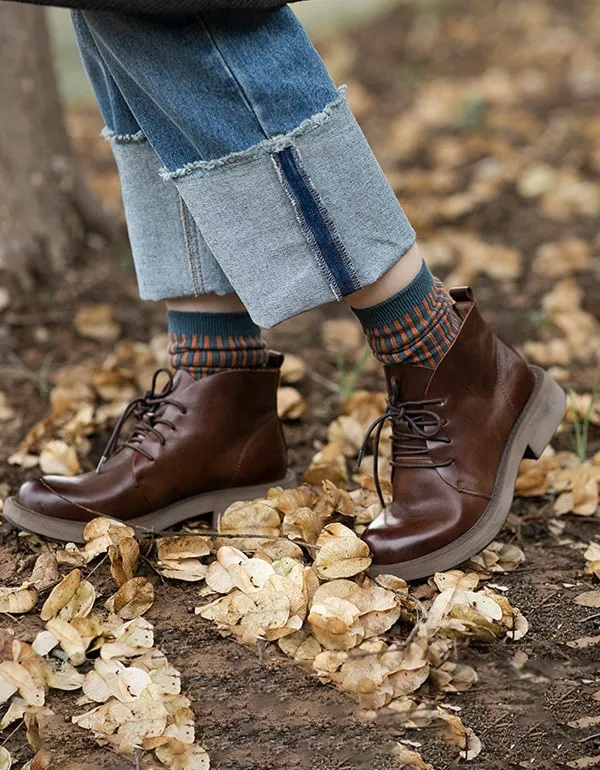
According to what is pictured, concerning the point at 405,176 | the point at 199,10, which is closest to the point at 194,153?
the point at 199,10

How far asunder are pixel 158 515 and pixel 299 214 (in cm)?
60

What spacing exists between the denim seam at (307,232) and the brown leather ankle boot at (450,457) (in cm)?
21

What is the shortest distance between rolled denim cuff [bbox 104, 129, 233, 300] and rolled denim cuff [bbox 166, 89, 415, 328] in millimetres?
221

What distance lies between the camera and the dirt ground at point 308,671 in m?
1.22

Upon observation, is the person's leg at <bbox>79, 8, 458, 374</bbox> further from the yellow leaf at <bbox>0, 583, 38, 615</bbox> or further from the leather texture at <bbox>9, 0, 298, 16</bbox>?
the yellow leaf at <bbox>0, 583, 38, 615</bbox>

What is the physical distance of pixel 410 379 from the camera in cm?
143

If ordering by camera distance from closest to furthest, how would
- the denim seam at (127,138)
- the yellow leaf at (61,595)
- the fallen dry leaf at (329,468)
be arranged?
the yellow leaf at (61,595) → the denim seam at (127,138) → the fallen dry leaf at (329,468)

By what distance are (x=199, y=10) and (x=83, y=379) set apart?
117 centimetres

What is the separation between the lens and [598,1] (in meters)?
5.86

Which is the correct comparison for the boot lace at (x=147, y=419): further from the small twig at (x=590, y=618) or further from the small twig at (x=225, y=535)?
the small twig at (x=590, y=618)

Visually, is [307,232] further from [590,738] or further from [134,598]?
[590,738]

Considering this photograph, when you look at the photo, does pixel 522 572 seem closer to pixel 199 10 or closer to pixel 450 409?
pixel 450 409

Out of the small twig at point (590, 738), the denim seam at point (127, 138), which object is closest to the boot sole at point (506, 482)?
the small twig at point (590, 738)

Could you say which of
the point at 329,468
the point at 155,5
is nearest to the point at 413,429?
the point at 329,468
